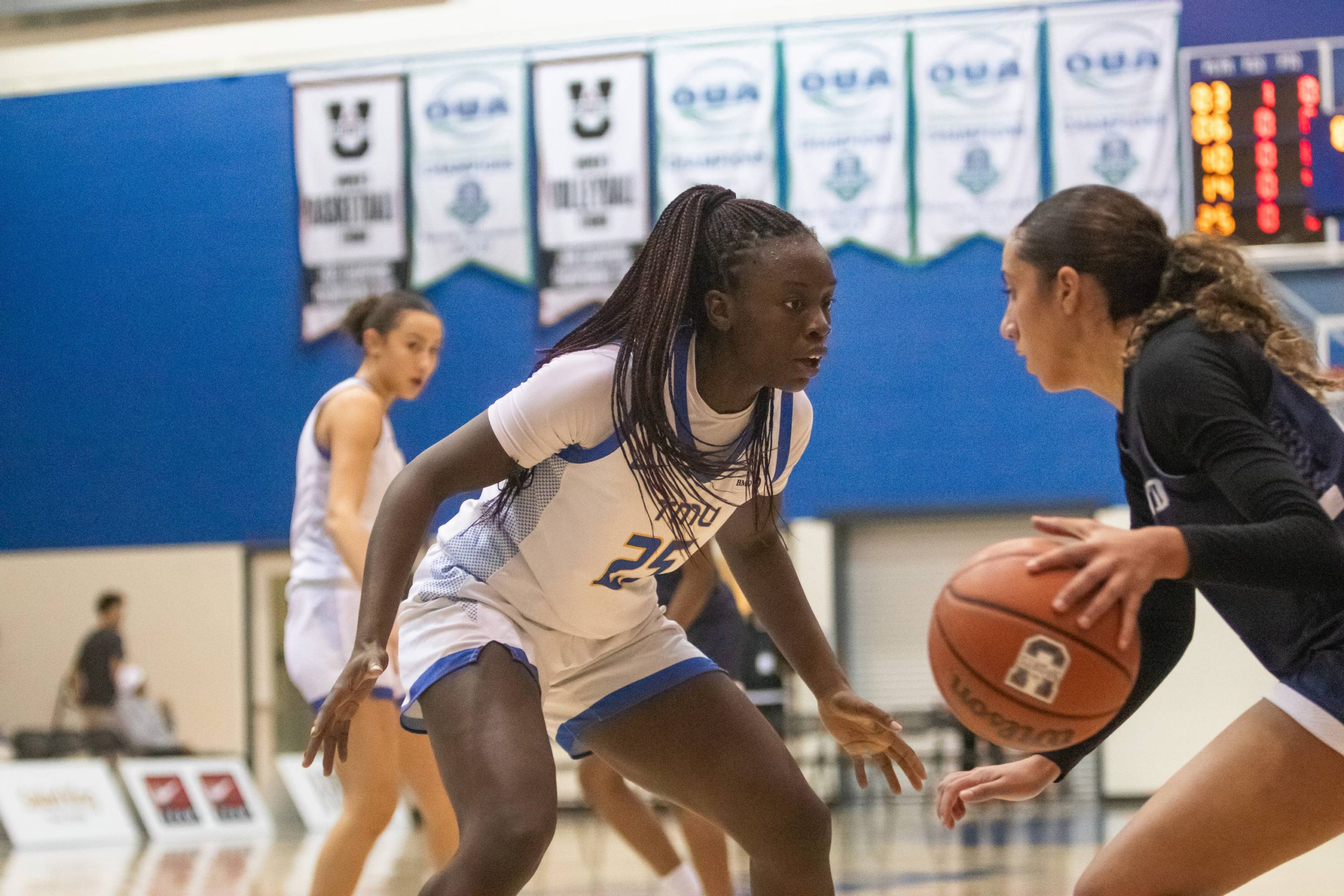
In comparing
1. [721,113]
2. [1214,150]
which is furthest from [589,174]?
[1214,150]

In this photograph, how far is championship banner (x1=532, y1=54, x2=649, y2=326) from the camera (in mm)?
11109

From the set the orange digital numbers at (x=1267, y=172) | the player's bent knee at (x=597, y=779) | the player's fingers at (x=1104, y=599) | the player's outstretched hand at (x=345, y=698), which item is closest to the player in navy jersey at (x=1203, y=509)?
the player's fingers at (x=1104, y=599)

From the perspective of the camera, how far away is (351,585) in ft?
13.5

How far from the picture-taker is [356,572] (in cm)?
399

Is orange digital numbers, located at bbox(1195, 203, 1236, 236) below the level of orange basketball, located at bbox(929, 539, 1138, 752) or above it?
above

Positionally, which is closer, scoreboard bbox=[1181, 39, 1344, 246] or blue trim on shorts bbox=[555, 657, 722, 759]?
blue trim on shorts bbox=[555, 657, 722, 759]

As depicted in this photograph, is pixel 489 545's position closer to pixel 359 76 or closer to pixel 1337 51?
pixel 1337 51

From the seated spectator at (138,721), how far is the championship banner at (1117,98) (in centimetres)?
790

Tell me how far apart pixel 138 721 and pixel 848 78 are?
7272mm

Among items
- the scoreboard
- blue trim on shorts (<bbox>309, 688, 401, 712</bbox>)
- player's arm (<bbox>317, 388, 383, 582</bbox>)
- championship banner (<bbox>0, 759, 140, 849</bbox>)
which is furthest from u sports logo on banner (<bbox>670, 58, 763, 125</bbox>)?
blue trim on shorts (<bbox>309, 688, 401, 712</bbox>)

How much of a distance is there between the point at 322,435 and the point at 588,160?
24.2ft

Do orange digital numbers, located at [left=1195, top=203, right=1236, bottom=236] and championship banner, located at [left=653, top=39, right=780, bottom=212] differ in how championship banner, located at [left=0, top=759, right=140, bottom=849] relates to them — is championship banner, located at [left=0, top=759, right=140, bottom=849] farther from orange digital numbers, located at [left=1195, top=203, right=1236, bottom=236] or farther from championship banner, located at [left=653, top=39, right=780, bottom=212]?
orange digital numbers, located at [left=1195, top=203, right=1236, bottom=236]

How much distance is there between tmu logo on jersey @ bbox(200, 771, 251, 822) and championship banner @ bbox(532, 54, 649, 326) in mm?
4141

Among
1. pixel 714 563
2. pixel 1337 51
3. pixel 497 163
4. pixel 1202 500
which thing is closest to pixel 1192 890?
pixel 1202 500
